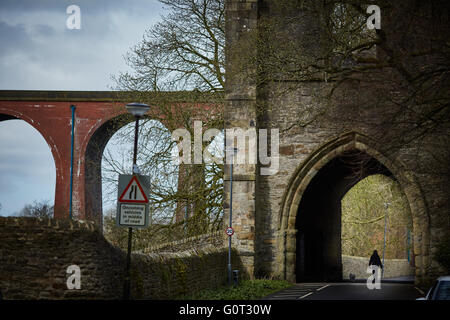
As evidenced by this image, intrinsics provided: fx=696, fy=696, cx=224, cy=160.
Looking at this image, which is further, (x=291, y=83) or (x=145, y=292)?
(x=291, y=83)

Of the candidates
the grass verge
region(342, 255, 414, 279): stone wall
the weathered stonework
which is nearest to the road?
the grass verge

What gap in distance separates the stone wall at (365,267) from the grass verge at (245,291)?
14599 millimetres

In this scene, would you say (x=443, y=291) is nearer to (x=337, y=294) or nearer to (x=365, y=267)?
(x=337, y=294)

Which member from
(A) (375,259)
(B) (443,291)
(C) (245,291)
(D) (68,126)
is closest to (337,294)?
(C) (245,291)

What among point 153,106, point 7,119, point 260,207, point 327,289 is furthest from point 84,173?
point 327,289

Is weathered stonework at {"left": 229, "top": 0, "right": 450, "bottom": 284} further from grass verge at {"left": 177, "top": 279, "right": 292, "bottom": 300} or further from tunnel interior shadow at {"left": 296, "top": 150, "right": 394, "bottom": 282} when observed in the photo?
tunnel interior shadow at {"left": 296, "top": 150, "right": 394, "bottom": 282}

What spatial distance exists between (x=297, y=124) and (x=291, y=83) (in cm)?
131

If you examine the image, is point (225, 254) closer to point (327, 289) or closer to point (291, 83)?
point (327, 289)

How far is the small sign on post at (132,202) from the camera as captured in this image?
1185cm

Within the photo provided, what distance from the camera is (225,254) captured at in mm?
19141

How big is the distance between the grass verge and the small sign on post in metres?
2.63

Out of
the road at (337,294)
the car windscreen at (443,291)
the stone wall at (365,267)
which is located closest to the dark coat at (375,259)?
the road at (337,294)

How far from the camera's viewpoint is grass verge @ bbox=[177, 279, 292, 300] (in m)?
15.2

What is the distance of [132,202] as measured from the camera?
11.9 m
